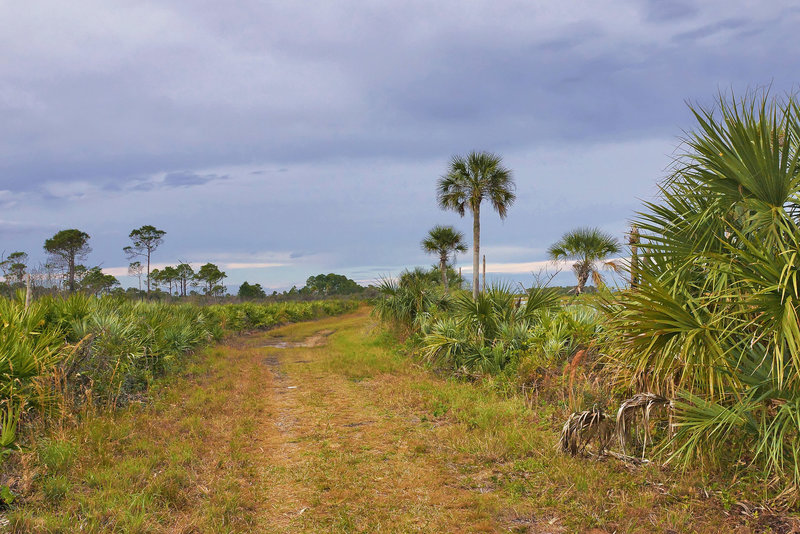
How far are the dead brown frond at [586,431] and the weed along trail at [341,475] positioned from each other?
0.18 metres

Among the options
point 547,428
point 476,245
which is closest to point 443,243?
point 476,245

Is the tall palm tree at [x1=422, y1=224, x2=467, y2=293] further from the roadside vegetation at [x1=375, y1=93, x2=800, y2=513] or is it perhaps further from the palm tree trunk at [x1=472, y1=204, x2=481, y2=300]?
the roadside vegetation at [x1=375, y1=93, x2=800, y2=513]

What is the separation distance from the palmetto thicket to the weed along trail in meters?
0.85

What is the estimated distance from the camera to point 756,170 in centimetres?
466

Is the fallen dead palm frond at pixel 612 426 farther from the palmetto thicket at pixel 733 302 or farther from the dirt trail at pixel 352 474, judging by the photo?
the dirt trail at pixel 352 474

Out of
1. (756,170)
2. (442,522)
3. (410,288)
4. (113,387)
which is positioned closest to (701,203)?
(756,170)

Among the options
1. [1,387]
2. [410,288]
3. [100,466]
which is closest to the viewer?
[100,466]

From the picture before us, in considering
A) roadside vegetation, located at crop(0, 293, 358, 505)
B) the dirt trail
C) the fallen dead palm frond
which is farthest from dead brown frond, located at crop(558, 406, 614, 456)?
roadside vegetation, located at crop(0, 293, 358, 505)

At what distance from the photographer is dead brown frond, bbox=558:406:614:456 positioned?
5637 millimetres

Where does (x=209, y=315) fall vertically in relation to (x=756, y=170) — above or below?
below

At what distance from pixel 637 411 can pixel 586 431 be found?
660 millimetres

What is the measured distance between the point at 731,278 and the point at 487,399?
5.25 meters

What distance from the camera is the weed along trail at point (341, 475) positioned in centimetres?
451

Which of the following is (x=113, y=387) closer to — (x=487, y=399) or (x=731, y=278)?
(x=487, y=399)
